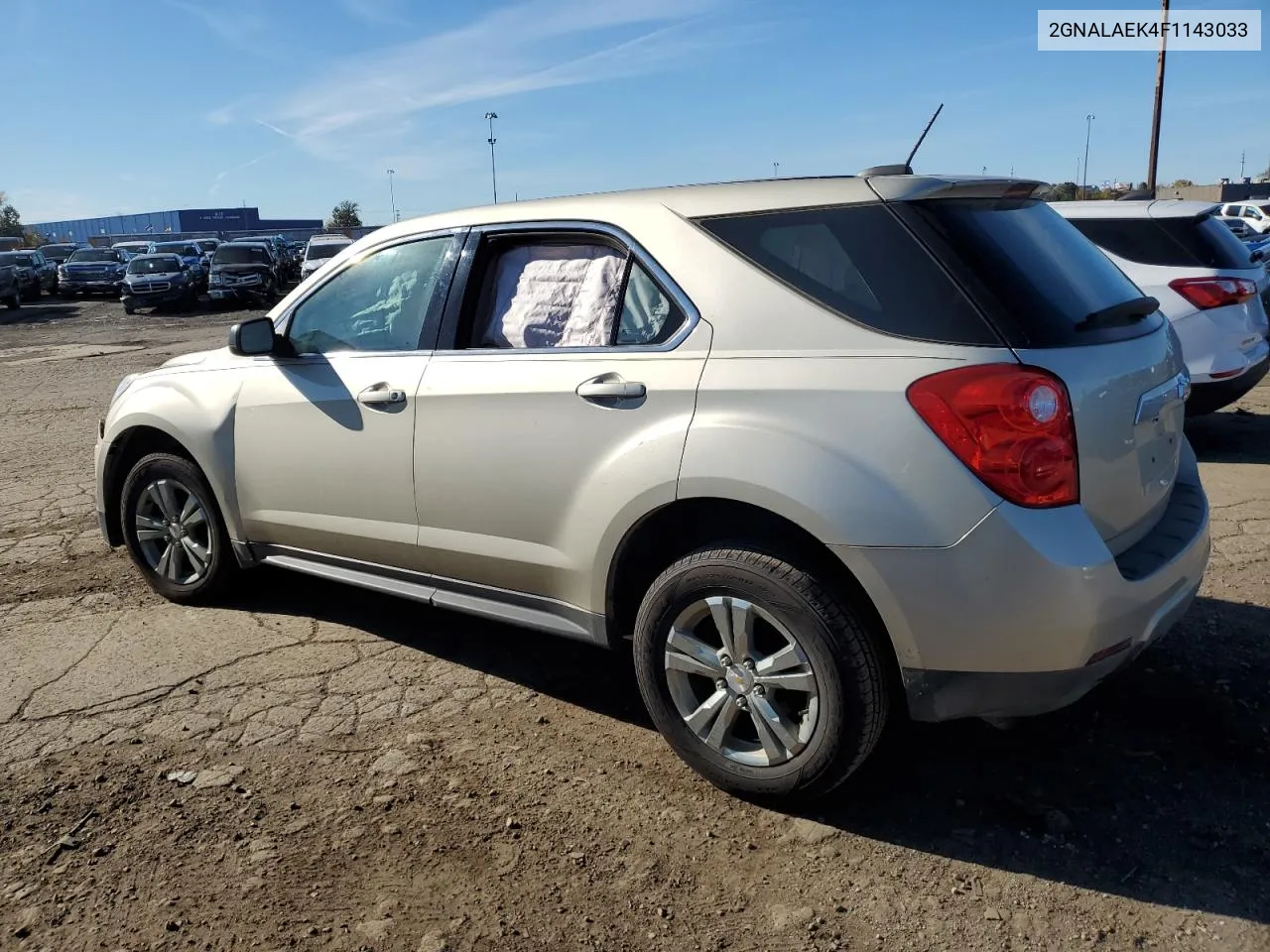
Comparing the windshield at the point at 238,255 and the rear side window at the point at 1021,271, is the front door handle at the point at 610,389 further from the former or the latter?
the windshield at the point at 238,255

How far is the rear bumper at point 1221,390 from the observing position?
272 inches

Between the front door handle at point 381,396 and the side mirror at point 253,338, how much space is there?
569mm

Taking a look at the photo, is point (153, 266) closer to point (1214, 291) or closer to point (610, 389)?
point (1214, 291)

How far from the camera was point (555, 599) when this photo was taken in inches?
135

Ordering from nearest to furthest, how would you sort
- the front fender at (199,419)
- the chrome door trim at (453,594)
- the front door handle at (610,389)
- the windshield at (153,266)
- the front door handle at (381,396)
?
the front door handle at (610,389) < the chrome door trim at (453,594) < the front door handle at (381,396) < the front fender at (199,419) < the windshield at (153,266)

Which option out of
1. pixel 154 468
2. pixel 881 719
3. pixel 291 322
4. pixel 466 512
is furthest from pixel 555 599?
pixel 154 468

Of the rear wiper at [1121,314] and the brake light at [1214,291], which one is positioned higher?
the rear wiper at [1121,314]

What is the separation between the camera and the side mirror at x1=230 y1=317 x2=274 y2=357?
4090 mm

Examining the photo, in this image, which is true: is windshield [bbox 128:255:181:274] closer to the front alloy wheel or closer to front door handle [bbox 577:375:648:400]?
the front alloy wheel

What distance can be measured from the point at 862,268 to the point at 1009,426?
61cm

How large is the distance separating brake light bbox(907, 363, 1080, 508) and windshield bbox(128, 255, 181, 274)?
1228 inches

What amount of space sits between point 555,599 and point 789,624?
91 cm

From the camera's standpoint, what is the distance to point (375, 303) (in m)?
4.02

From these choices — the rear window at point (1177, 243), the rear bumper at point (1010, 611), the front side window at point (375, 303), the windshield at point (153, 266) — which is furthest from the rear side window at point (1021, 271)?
the windshield at point (153, 266)
